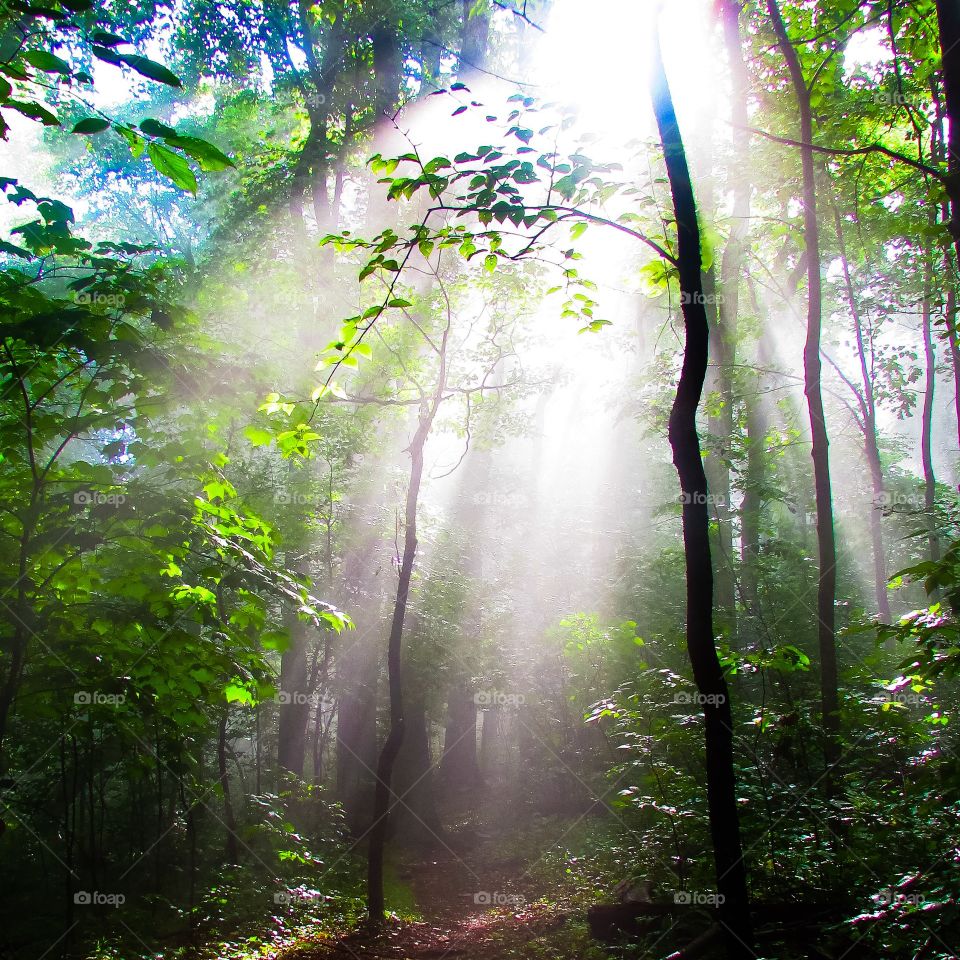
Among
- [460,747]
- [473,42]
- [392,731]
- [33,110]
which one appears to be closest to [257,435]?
[33,110]

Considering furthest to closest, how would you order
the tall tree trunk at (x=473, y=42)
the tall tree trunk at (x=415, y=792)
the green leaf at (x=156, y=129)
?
1. the tall tree trunk at (x=473, y=42)
2. the tall tree trunk at (x=415, y=792)
3. the green leaf at (x=156, y=129)

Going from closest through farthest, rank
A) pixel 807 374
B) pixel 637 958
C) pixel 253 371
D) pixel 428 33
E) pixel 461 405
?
1. pixel 253 371
2. pixel 637 958
3. pixel 807 374
4. pixel 461 405
5. pixel 428 33

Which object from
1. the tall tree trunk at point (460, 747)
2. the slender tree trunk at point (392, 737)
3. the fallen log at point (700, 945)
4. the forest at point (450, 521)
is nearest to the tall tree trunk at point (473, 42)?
the forest at point (450, 521)

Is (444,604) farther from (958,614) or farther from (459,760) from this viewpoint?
(958,614)

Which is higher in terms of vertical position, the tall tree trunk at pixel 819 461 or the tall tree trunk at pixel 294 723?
the tall tree trunk at pixel 819 461

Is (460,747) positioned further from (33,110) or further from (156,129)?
(156,129)

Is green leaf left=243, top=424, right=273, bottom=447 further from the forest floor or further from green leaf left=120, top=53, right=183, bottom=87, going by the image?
the forest floor

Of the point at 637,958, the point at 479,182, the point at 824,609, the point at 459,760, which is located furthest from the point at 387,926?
the point at 459,760

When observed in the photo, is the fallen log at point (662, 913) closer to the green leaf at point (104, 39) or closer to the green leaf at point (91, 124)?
the green leaf at point (91, 124)

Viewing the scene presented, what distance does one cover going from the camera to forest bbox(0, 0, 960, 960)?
Answer: 10.8ft

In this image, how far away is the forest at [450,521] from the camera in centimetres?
330

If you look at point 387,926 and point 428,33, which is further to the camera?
point 428,33

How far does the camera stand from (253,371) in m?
4.27

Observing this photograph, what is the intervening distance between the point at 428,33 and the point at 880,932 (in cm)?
1652
